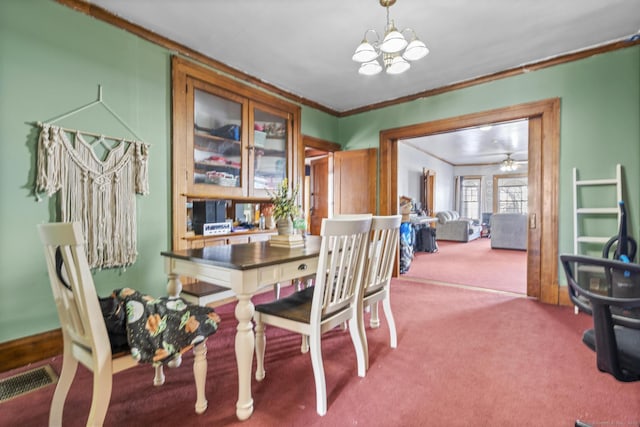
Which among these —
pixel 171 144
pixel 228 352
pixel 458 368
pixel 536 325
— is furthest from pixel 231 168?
pixel 536 325

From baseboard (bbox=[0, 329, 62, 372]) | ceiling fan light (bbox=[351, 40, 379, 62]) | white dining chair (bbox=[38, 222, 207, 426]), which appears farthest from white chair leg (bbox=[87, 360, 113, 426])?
ceiling fan light (bbox=[351, 40, 379, 62])

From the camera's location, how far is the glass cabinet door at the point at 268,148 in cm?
360

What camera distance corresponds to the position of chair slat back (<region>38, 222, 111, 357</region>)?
3.64ft

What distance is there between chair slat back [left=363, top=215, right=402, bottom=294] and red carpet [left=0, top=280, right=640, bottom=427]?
1.65 feet

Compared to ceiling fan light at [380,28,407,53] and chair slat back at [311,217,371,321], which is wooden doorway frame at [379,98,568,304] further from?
chair slat back at [311,217,371,321]

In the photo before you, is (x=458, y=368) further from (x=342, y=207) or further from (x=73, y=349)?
(x=342, y=207)

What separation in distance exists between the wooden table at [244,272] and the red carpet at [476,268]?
303cm

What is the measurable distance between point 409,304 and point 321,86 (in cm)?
282

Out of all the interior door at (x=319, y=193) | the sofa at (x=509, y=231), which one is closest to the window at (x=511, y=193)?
the sofa at (x=509, y=231)

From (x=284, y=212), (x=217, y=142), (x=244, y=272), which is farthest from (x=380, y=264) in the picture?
(x=217, y=142)

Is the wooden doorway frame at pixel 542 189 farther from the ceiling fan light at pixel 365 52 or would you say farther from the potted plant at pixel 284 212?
the potted plant at pixel 284 212

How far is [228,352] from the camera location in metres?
2.13

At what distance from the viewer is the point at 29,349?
1998 millimetres

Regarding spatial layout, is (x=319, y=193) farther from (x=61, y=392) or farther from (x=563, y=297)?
(x=61, y=392)
